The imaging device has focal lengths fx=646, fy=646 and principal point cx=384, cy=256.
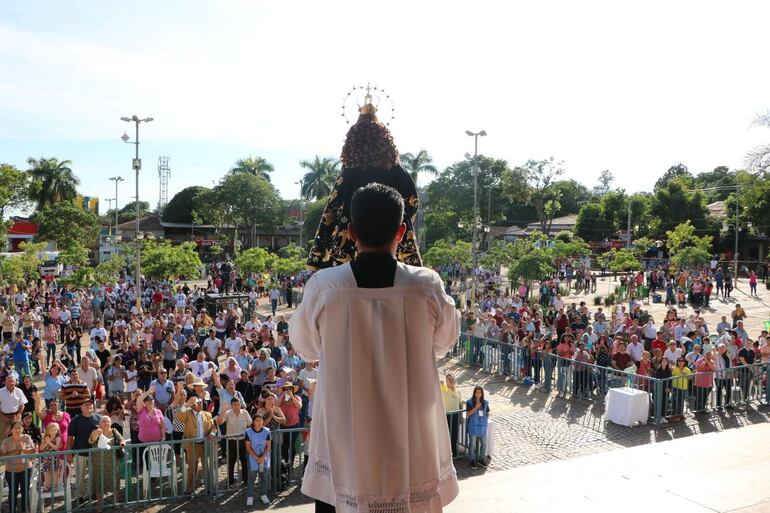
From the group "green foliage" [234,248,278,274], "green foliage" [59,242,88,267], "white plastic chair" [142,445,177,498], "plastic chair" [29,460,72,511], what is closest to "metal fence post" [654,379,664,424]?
"white plastic chair" [142,445,177,498]

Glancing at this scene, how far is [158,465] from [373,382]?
684 cm

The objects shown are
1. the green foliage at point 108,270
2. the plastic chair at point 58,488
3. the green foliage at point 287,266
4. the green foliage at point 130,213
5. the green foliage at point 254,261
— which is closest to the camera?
the plastic chair at point 58,488

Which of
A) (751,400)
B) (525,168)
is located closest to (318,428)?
(751,400)

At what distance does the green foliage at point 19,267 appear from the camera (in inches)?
1040

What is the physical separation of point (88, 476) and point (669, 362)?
10.3 metres

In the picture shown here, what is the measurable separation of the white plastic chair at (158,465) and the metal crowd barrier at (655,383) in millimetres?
8321

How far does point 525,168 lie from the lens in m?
57.4

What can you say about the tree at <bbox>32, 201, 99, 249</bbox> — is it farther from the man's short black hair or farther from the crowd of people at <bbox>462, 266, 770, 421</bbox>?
the man's short black hair

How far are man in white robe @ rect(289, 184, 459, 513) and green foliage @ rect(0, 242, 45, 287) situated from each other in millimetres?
27562

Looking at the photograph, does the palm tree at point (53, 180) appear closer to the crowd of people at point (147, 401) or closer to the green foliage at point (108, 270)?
the green foliage at point (108, 270)

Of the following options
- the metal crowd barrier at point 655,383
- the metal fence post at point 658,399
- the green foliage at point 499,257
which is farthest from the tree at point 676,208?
the metal fence post at point 658,399

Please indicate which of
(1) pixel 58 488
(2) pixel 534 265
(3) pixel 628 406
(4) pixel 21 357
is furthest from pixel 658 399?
(2) pixel 534 265

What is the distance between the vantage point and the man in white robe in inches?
95.5

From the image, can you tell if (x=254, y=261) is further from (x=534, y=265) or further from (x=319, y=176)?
(x=319, y=176)
